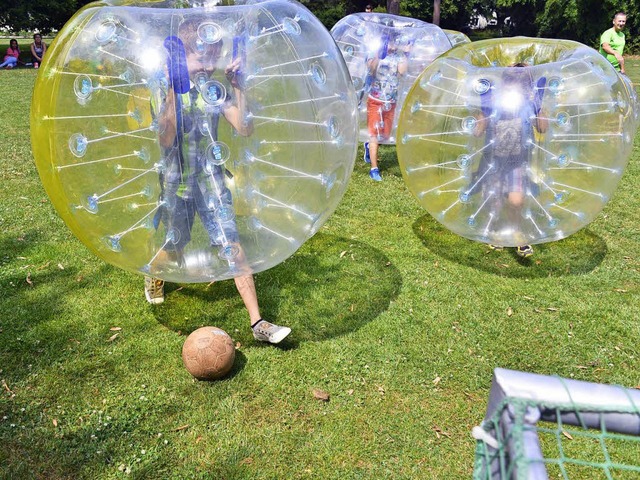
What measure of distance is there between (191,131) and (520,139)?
111 inches

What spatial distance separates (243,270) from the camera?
352 cm

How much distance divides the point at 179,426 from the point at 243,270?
103cm

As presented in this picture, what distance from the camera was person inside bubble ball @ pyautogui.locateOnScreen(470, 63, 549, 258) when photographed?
4.63m

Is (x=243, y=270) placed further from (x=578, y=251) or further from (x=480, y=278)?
(x=578, y=251)

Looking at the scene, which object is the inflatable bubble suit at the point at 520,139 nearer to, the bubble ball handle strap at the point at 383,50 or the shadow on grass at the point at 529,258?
the shadow on grass at the point at 529,258

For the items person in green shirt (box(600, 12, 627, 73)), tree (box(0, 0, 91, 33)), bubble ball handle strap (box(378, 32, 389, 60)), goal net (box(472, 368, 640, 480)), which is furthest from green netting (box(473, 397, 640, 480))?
tree (box(0, 0, 91, 33))

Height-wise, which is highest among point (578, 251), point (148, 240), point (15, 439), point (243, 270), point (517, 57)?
point (517, 57)

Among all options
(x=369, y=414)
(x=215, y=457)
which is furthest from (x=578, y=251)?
(x=215, y=457)

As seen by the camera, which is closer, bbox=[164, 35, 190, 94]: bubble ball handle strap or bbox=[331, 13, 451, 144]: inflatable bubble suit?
bbox=[164, 35, 190, 94]: bubble ball handle strap

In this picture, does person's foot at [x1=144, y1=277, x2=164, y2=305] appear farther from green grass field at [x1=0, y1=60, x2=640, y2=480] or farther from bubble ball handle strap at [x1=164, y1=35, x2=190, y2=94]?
bubble ball handle strap at [x1=164, y1=35, x2=190, y2=94]

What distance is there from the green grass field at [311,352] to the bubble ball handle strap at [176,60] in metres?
2.00

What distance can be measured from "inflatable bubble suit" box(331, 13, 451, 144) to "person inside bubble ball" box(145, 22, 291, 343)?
16.7 ft

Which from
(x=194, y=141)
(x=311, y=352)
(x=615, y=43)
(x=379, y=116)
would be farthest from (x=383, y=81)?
(x=615, y=43)

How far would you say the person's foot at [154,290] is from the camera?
4723mm
